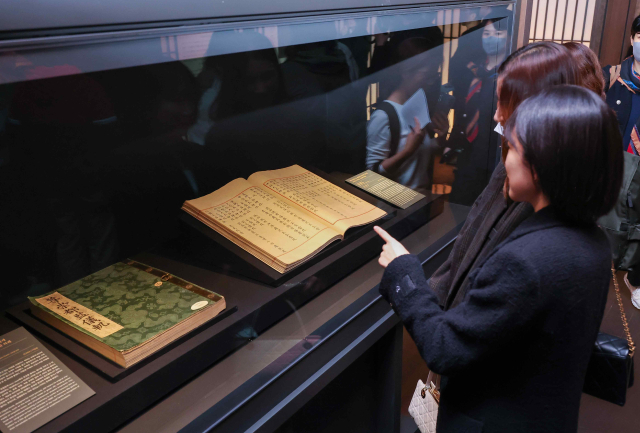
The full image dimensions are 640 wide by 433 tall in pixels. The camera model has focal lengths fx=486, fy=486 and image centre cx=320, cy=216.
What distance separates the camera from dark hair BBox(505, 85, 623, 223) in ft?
2.49

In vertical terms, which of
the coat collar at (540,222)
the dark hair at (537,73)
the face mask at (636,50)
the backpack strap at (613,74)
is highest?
the dark hair at (537,73)

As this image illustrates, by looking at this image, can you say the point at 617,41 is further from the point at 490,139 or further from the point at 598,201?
the point at 598,201

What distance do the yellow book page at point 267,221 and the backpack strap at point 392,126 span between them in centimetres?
54

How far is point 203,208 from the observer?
1312mm

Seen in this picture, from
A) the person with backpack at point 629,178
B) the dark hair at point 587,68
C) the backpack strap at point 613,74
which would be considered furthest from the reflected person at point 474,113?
the backpack strap at point 613,74

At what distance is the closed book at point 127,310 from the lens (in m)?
0.93

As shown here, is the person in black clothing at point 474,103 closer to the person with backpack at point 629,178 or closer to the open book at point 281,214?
the open book at point 281,214

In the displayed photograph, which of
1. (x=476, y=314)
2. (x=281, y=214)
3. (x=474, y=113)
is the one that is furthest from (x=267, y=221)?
(x=474, y=113)

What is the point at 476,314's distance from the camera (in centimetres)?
82

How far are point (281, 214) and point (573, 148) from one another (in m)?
Answer: 0.78

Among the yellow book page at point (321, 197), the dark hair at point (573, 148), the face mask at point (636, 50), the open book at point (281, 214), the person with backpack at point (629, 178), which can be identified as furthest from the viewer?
the face mask at point (636, 50)

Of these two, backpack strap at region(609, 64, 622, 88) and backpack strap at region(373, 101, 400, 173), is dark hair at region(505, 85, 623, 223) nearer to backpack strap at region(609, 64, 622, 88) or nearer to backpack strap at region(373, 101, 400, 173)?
backpack strap at region(373, 101, 400, 173)

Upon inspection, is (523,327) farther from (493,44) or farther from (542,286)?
(493,44)

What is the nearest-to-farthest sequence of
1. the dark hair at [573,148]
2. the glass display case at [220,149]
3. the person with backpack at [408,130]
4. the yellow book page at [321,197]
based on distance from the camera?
1. the dark hair at [573,148]
2. the glass display case at [220,149]
3. the yellow book page at [321,197]
4. the person with backpack at [408,130]
